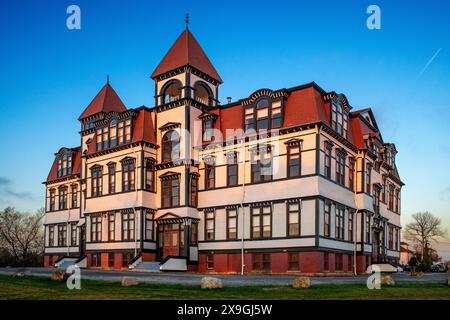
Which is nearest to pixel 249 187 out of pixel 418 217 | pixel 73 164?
pixel 73 164

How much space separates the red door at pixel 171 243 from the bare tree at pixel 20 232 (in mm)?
48586

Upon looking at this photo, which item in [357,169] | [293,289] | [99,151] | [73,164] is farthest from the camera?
[73,164]

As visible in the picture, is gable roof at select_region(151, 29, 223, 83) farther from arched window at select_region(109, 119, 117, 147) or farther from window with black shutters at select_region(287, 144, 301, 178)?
window with black shutters at select_region(287, 144, 301, 178)

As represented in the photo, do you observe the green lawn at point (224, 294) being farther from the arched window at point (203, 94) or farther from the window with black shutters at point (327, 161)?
the arched window at point (203, 94)

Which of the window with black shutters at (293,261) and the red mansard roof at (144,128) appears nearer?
the window with black shutters at (293,261)

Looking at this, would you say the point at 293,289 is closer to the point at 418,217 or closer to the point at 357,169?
the point at 357,169

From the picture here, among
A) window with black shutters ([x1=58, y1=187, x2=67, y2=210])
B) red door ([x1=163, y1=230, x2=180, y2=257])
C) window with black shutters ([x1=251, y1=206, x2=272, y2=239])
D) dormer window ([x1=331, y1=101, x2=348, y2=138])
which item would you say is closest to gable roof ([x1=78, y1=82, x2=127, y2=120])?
window with black shutters ([x1=58, y1=187, x2=67, y2=210])

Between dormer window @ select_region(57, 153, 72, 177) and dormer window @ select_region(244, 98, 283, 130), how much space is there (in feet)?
82.3

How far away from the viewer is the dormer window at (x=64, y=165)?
5606 cm

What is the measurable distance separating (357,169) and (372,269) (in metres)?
8.11

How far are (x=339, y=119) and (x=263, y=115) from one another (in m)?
5.98

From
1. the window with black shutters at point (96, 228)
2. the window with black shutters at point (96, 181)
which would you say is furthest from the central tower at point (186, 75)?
the window with black shutters at point (96, 228)

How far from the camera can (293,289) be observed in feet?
66.8

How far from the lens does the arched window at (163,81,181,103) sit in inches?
1767
